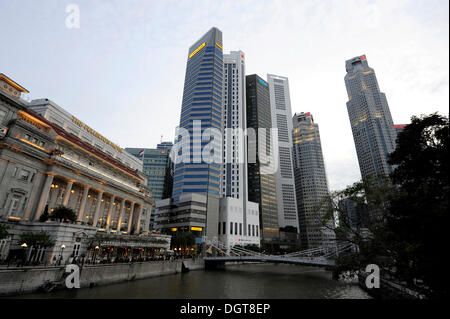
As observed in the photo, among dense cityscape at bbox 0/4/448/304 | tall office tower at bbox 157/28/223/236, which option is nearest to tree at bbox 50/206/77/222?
dense cityscape at bbox 0/4/448/304

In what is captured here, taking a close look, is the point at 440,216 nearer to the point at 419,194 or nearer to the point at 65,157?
the point at 419,194

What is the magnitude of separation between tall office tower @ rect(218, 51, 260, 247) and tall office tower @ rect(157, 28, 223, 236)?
7.83 m

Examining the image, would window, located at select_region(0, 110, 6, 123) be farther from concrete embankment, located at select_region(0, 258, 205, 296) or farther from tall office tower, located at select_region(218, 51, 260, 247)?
tall office tower, located at select_region(218, 51, 260, 247)

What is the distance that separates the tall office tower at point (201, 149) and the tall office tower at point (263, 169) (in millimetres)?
56482

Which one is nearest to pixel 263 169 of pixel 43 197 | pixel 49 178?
pixel 49 178

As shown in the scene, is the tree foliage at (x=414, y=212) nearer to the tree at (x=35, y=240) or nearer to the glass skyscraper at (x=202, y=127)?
the tree at (x=35, y=240)

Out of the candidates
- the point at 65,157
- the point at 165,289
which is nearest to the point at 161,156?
the point at 65,157

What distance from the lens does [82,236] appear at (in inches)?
1614

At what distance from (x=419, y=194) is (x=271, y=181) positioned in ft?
512

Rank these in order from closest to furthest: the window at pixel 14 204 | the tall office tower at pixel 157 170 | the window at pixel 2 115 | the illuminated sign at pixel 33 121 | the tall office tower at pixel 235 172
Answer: the window at pixel 14 204 < the window at pixel 2 115 < the illuminated sign at pixel 33 121 < the tall office tower at pixel 235 172 < the tall office tower at pixel 157 170

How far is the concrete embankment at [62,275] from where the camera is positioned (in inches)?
929

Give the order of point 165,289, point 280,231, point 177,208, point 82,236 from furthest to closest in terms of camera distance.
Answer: point 280,231 → point 177,208 → point 82,236 → point 165,289

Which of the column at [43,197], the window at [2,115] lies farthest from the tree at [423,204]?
the window at [2,115]
